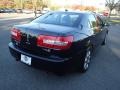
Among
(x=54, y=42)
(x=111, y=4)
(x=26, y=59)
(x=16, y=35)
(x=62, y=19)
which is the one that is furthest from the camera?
(x=111, y=4)

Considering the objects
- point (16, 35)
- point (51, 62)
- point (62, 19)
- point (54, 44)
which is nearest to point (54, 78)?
point (51, 62)

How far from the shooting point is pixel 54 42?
4.13 m

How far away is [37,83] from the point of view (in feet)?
14.5

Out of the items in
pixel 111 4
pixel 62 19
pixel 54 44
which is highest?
pixel 111 4

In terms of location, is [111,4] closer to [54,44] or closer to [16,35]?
[16,35]

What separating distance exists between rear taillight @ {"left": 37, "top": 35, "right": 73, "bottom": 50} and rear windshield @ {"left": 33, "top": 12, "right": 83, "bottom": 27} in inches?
36.2

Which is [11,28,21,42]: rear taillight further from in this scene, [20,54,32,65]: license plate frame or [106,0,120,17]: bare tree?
[106,0,120,17]: bare tree

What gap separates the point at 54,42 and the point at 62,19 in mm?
1364

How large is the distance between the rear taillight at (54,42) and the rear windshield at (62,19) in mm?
920

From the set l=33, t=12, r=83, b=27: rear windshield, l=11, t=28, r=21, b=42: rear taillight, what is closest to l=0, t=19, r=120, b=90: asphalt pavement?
l=11, t=28, r=21, b=42: rear taillight

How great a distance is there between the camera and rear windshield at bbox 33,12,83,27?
16.9ft

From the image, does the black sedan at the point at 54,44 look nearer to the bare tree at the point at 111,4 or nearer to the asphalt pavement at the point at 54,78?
the asphalt pavement at the point at 54,78

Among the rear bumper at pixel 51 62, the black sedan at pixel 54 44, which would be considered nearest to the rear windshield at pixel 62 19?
the black sedan at pixel 54 44

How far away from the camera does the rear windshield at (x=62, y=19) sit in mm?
5140
